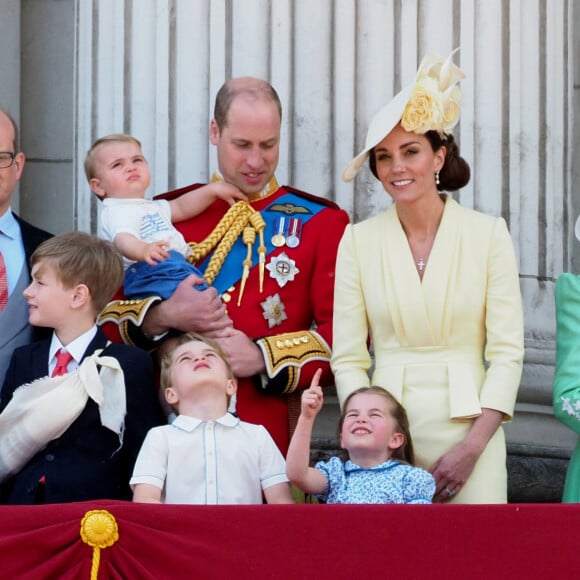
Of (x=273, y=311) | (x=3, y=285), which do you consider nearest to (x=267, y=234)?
(x=273, y=311)

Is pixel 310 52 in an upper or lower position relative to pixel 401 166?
upper

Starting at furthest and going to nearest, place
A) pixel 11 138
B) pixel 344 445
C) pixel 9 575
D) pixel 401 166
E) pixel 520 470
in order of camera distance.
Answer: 1. pixel 520 470
2. pixel 11 138
3. pixel 401 166
4. pixel 344 445
5. pixel 9 575

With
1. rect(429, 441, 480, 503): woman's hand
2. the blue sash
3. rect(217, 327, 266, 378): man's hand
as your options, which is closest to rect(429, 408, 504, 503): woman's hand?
rect(429, 441, 480, 503): woman's hand

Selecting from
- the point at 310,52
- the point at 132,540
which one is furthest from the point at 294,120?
the point at 132,540

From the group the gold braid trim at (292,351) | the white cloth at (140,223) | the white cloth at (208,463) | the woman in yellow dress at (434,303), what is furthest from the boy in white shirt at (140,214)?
the white cloth at (208,463)

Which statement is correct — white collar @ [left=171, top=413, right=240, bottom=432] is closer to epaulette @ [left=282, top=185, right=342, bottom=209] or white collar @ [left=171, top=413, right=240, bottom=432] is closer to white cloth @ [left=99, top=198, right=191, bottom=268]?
white cloth @ [left=99, top=198, right=191, bottom=268]

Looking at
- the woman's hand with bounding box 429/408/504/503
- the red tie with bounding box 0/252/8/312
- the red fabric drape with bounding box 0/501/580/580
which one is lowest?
the red fabric drape with bounding box 0/501/580/580

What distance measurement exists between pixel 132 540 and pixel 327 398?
1980mm

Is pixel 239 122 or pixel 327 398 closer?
pixel 239 122

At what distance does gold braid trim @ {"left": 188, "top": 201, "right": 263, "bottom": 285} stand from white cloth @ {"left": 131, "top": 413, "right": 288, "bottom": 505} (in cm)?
81

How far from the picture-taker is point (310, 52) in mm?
5773

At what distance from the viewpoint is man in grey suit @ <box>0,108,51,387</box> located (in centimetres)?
487

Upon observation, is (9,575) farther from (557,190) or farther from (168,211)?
(557,190)

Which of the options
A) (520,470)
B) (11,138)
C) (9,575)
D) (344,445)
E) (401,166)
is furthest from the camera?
(520,470)
